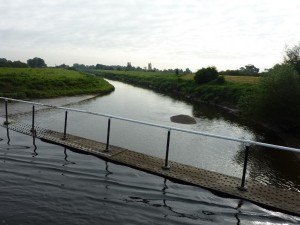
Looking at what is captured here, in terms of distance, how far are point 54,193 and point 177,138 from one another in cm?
1333

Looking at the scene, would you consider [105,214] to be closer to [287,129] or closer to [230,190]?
[230,190]

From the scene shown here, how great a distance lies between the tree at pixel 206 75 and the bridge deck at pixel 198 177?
191ft

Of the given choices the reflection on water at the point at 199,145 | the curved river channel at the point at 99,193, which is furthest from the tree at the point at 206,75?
the curved river channel at the point at 99,193

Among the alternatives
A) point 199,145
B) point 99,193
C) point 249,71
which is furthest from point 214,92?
point 249,71

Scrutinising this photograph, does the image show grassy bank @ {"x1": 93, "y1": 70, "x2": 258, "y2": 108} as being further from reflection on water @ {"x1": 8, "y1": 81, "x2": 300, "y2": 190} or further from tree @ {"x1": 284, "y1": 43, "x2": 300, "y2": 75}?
reflection on water @ {"x1": 8, "y1": 81, "x2": 300, "y2": 190}

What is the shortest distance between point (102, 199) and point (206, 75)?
6330cm

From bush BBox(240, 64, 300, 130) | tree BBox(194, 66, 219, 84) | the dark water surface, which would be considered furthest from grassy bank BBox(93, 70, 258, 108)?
the dark water surface

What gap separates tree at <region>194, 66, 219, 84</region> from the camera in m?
68.3

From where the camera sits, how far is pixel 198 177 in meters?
9.54

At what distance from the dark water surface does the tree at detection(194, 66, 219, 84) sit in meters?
60.4

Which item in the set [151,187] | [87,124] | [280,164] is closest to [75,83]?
[87,124]

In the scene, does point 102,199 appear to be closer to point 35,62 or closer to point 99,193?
point 99,193

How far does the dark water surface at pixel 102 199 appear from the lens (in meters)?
6.81

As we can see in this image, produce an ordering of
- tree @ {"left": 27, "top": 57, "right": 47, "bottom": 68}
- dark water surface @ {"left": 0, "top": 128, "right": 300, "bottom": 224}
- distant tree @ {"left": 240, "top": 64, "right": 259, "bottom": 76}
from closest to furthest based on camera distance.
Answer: dark water surface @ {"left": 0, "top": 128, "right": 300, "bottom": 224} → distant tree @ {"left": 240, "top": 64, "right": 259, "bottom": 76} → tree @ {"left": 27, "top": 57, "right": 47, "bottom": 68}
